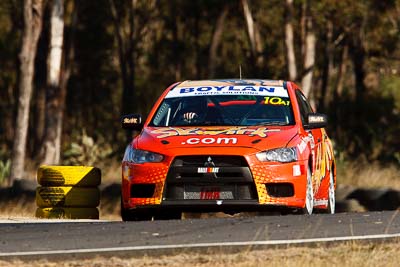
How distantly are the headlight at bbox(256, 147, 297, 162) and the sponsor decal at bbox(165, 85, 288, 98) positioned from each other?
1.54m

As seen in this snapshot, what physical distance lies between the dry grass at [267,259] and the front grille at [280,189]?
298 centimetres

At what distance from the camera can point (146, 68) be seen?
58.0 meters

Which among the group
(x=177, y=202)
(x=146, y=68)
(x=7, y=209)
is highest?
(x=177, y=202)

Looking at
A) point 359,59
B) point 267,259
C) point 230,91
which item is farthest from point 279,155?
point 359,59

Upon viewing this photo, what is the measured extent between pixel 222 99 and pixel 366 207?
189 inches

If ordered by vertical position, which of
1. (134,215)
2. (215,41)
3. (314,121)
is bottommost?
(215,41)

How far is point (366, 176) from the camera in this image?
25.5 m

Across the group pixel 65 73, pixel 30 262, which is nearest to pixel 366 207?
pixel 30 262

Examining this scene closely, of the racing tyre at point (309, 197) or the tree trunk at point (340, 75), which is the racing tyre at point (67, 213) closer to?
the racing tyre at point (309, 197)

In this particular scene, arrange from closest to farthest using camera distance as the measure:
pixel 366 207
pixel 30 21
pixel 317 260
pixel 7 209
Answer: pixel 317 260 → pixel 366 207 → pixel 7 209 → pixel 30 21

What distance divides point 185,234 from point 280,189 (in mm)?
2342

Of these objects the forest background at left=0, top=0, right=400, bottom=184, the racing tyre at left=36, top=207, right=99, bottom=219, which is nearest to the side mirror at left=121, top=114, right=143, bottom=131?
the racing tyre at left=36, top=207, right=99, bottom=219

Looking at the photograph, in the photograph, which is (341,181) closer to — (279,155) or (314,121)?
(314,121)

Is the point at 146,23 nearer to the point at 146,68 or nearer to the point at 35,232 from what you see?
the point at 146,68
